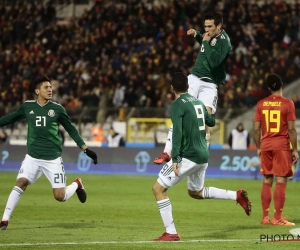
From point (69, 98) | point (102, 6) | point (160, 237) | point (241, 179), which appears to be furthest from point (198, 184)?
point (102, 6)

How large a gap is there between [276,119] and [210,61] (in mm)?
1409

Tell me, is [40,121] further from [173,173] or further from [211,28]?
[211,28]

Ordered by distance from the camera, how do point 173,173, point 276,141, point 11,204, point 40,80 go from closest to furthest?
1. point 173,173
2. point 11,204
3. point 40,80
4. point 276,141

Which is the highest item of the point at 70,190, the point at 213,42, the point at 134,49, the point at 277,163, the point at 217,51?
the point at 134,49

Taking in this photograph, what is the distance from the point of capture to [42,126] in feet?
44.0

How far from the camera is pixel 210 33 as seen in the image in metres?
13.7

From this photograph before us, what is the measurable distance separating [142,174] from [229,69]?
790cm

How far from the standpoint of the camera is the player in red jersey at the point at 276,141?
1370cm

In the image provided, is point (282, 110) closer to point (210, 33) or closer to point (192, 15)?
point (210, 33)

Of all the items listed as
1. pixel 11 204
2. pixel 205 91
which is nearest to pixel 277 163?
pixel 205 91

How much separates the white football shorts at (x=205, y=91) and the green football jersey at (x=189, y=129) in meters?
2.27

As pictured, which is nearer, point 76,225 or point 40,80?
point 40,80

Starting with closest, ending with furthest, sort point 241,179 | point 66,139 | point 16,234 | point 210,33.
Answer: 1. point 16,234
2. point 210,33
3. point 241,179
4. point 66,139

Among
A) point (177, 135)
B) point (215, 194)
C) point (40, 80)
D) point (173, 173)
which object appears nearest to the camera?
point (177, 135)
